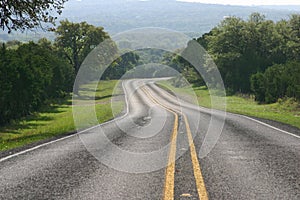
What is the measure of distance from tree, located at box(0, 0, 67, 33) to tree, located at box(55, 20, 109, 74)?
49.5 m

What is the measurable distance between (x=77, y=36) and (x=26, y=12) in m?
52.8

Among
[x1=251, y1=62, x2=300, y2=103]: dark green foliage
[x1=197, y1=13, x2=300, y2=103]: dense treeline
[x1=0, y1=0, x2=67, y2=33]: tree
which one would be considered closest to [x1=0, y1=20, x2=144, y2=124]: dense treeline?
[x1=0, y1=0, x2=67, y2=33]: tree

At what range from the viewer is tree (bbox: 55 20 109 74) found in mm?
67812

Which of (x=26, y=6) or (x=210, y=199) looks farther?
(x=26, y=6)

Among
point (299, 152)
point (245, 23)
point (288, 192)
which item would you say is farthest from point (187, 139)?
point (245, 23)

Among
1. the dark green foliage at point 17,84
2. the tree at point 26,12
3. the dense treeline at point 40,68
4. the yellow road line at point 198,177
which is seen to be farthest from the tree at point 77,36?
the yellow road line at point 198,177

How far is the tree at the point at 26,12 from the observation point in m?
16.8

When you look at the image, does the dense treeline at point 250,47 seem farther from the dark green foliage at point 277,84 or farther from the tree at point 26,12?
the tree at point 26,12

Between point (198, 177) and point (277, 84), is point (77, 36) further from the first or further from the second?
point (198, 177)

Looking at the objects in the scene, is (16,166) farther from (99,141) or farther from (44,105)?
(44,105)

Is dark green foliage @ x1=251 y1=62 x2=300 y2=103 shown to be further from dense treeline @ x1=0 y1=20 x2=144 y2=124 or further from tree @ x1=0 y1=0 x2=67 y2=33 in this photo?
dense treeline @ x1=0 y1=20 x2=144 y2=124

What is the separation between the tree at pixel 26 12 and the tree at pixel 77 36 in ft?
163

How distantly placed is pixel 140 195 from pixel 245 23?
209 feet

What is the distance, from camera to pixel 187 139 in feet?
42.2
